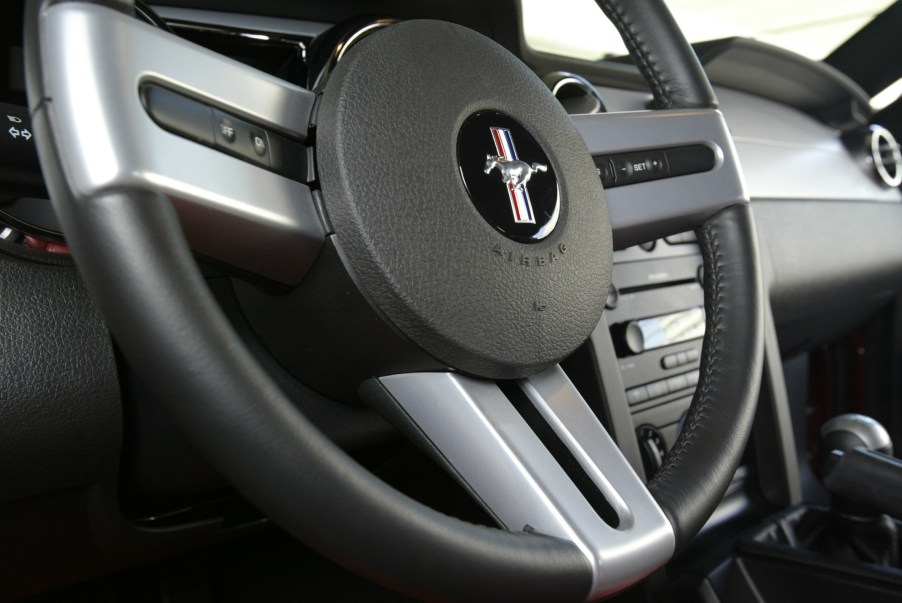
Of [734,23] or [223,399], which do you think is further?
[734,23]

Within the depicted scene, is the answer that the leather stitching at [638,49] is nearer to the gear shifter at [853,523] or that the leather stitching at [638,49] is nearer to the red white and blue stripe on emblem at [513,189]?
the red white and blue stripe on emblem at [513,189]

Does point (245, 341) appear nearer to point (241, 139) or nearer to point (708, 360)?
point (241, 139)

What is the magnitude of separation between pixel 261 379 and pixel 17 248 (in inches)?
12.2

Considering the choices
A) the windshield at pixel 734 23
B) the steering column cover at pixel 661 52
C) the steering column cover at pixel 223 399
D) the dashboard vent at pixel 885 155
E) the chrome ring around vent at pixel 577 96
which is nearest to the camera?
the steering column cover at pixel 223 399

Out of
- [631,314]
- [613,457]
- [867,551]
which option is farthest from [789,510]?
[613,457]

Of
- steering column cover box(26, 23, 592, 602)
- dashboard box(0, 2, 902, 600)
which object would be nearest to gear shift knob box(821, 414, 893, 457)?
dashboard box(0, 2, 902, 600)

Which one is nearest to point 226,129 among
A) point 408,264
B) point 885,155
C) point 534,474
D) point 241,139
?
point 241,139

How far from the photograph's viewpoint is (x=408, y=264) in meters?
0.46

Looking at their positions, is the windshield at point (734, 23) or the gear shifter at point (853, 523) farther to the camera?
the windshield at point (734, 23)

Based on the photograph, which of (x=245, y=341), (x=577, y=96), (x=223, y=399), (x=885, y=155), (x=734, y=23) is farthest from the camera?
(x=734, y=23)

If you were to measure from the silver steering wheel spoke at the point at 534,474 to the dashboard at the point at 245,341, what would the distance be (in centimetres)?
3

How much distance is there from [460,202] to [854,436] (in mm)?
652

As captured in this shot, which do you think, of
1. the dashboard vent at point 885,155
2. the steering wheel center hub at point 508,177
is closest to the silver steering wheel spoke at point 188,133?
the steering wheel center hub at point 508,177

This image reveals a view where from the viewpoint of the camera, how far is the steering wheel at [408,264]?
0.36m
